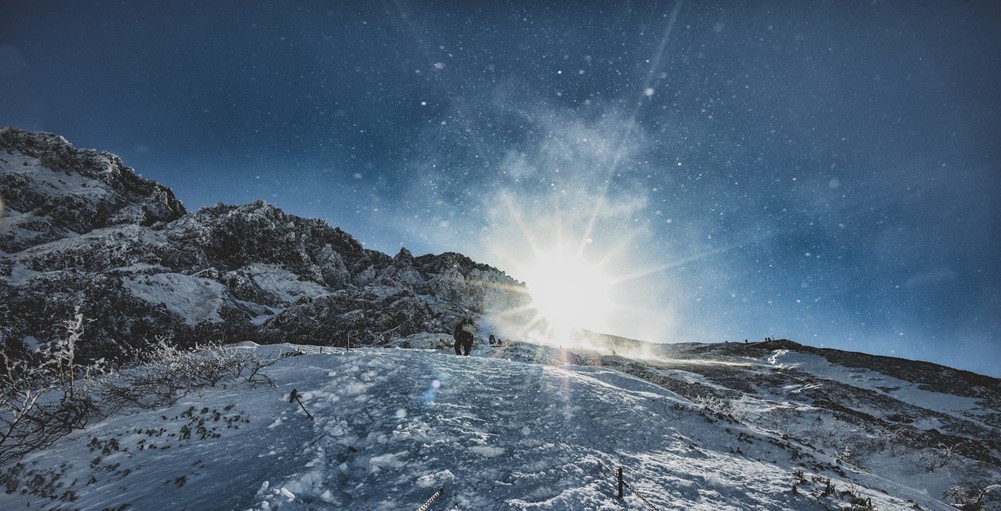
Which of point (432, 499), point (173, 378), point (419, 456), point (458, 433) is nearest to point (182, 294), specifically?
point (173, 378)

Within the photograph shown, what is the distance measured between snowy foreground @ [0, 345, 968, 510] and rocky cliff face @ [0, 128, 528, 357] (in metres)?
16.4

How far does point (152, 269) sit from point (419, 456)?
47.1 m

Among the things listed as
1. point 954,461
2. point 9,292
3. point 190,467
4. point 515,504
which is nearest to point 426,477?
point 515,504

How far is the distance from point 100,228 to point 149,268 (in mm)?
14740

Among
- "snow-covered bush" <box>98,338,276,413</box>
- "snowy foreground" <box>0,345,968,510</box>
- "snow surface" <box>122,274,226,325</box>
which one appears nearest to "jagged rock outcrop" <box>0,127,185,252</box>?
"snow surface" <box>122,274,226,325</box>

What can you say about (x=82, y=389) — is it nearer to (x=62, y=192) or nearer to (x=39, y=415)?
(x=39, y=415)

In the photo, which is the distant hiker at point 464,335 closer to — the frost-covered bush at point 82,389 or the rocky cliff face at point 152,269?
the frost-covered bush at point 82,389

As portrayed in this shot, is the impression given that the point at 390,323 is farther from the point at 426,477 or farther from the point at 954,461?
the point at 954,461

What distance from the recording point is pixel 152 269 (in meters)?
38.6

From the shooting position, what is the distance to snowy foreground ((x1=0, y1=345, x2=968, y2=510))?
5.61 m

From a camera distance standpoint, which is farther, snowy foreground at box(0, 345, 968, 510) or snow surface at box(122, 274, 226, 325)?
snow surface at box(122, 274, 226, 325)

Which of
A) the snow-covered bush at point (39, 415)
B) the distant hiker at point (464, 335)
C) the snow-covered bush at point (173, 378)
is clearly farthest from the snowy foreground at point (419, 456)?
the distant hiker at point (464, 335)

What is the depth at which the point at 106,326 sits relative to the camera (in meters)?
25.8

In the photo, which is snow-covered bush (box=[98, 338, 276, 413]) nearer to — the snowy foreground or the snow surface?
the snowy foreground
